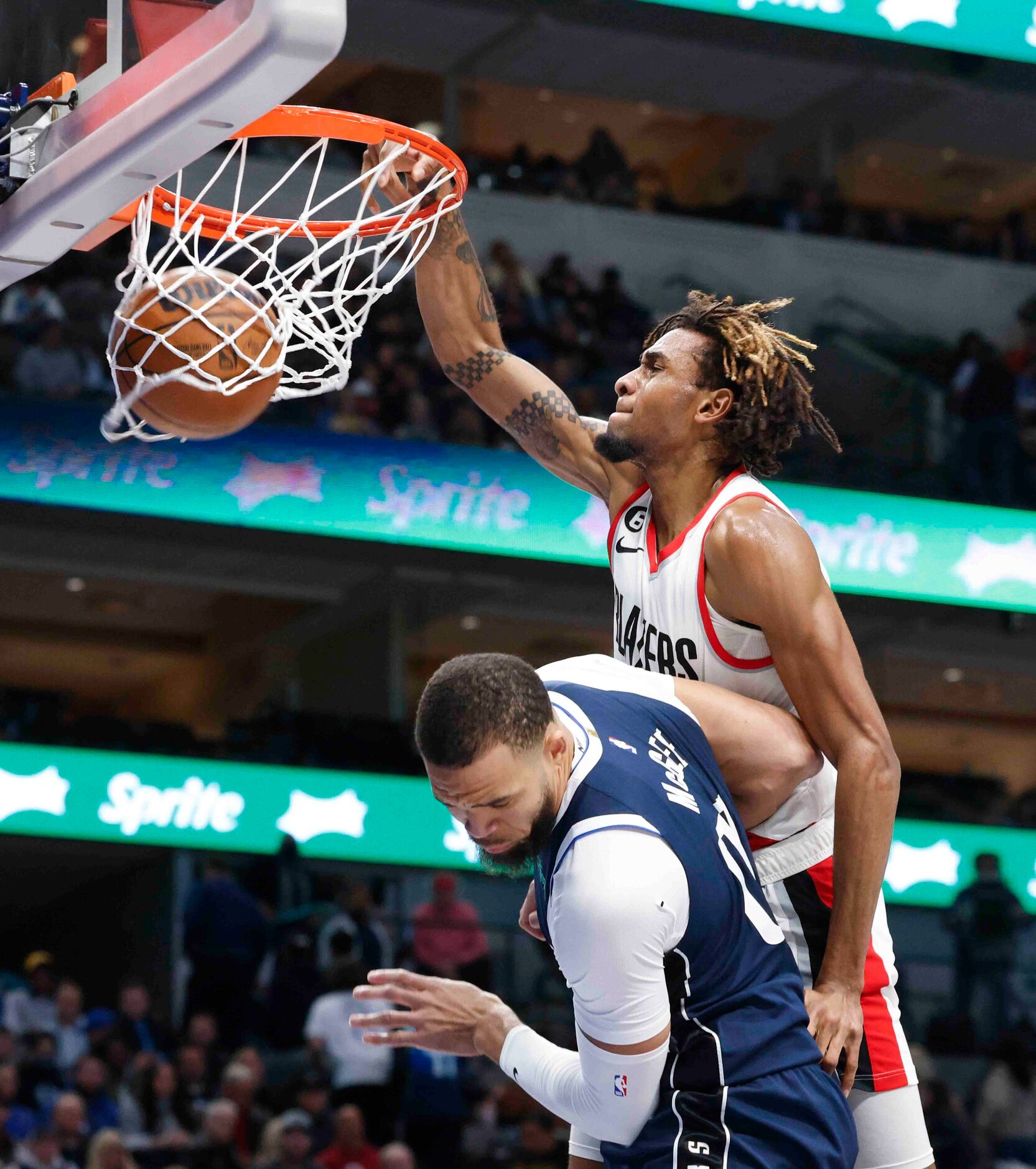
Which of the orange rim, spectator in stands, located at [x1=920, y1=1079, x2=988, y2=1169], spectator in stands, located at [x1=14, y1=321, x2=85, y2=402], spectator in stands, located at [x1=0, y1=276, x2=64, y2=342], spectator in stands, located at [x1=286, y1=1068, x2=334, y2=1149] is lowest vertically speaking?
spectator in stands, located at [x1=920, y1=1079, x2=988, y2=1169]

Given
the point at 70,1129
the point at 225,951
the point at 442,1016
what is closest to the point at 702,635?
the point at 442,1016

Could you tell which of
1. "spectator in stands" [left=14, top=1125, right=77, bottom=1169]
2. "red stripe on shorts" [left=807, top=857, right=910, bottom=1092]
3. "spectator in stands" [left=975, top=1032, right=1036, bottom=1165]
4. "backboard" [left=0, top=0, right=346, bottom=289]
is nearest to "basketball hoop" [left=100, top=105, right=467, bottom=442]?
"backboard" [left=0, top=0, right=346, bottom=289]

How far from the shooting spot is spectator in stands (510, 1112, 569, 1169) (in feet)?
33.2

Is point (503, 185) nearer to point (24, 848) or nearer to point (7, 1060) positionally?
point (24, 848)

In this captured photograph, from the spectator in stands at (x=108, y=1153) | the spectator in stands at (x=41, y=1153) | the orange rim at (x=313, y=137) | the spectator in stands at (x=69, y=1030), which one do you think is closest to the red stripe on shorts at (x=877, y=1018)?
the orange rim at (x=313, y=137)

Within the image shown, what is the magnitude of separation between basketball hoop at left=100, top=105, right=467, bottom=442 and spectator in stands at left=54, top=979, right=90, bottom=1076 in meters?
6.88

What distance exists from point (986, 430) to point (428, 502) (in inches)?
199

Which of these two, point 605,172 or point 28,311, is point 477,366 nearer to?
point 28,311

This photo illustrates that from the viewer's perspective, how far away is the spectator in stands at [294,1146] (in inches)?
363

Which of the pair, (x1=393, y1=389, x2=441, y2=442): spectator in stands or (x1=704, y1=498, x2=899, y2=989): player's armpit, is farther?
(x1=393, y1=389, x2=441, y2=442): spectator in stands

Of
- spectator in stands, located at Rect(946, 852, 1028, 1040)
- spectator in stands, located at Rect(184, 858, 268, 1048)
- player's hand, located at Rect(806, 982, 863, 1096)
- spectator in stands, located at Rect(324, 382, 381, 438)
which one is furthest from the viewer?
spectator in stands, located at Rect(324, 382, 381, 438)

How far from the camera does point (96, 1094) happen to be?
30.7 ft

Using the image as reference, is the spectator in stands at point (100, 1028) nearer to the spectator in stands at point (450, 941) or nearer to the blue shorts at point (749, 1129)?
the spectator in stands at point (450, 941)

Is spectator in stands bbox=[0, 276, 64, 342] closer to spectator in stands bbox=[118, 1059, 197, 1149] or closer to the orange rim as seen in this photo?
spectator in stands bbox=[118, 1059, 197, 1149]
